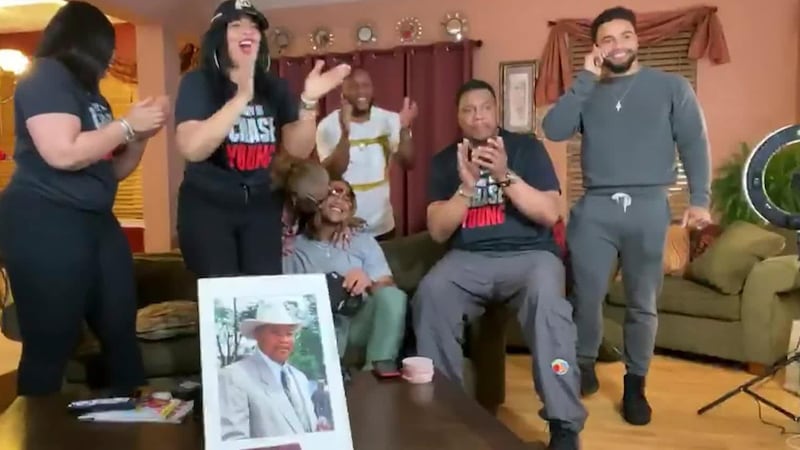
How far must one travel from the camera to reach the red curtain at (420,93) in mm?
5410

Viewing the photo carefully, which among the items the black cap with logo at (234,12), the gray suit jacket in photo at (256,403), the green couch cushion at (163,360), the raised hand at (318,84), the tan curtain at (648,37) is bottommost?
the green couch cushion at (163,360)

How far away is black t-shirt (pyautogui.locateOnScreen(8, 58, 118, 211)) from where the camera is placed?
1837 millimetres

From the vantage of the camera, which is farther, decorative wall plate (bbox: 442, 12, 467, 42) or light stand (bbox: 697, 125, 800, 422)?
decorative wall plate (bbox: 442, 12, 467, 42)

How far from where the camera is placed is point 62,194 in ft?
6.25

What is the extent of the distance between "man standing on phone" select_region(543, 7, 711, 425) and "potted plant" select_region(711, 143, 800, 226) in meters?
0.24

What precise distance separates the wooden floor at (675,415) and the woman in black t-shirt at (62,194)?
149cm

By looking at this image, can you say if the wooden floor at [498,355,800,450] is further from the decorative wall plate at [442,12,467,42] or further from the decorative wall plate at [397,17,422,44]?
the decorative wall plate at [397,17,422,44]

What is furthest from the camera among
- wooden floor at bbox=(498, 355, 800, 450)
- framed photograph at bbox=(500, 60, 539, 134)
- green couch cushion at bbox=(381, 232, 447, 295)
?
framed photograph at bbox=(500, 60, 539, 134)

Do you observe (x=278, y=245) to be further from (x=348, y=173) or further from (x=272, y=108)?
(x=348, y=173)

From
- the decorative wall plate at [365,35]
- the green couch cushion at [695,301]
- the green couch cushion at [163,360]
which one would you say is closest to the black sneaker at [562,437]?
the green couch cushion at [163,360]

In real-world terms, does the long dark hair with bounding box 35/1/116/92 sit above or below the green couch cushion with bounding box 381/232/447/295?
above

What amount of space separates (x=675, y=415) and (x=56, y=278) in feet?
7.13

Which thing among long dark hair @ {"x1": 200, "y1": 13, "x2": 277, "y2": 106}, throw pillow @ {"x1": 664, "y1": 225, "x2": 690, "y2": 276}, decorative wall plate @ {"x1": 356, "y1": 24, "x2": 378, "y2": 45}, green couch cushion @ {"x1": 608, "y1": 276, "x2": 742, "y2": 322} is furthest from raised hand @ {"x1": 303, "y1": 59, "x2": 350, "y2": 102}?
decorative wall plate @ {"x1": 356, "y1": 24, "x2": 378, "y2": 45}

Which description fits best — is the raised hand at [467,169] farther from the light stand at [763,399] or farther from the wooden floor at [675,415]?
the light stand at [763,399]
